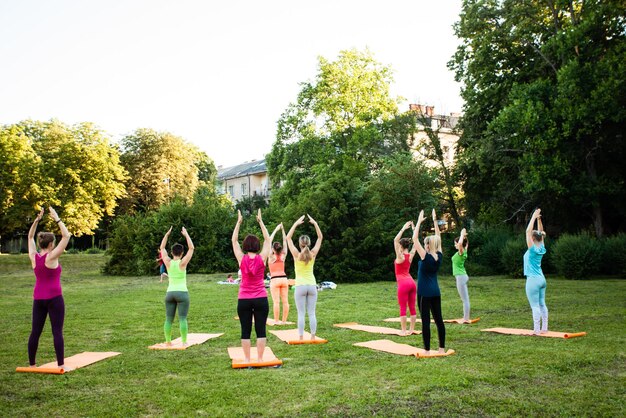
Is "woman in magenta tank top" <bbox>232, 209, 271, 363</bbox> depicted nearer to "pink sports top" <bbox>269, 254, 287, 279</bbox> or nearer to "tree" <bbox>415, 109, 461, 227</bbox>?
"pink sports top" <bbox>269, 254, 287, 279</bbox>

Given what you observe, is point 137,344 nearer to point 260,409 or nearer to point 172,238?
point 260,409

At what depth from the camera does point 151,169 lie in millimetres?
59000

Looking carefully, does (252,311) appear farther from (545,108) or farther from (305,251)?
(545,108)

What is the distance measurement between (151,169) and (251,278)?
174 feet

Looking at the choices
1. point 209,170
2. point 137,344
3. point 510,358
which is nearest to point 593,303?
point 510,358

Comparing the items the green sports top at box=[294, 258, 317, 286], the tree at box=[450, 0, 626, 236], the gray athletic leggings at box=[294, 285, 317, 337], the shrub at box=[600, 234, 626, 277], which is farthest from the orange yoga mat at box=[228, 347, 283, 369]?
the shrub at box=[600, 234, 626, 277]

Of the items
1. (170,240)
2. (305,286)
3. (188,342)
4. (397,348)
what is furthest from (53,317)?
(170,240)

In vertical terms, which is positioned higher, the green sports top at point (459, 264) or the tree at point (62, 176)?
the tree at point (62, 176)

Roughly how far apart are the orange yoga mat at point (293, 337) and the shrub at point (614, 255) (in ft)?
63.9

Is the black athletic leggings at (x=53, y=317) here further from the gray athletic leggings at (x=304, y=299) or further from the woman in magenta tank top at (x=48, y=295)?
the gray athletic leggings at (x=304, y=299)

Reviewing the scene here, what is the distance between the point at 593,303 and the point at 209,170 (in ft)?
225

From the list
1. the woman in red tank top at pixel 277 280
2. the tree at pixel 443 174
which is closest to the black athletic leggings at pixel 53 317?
the woman in red tank top at pixel 277 280

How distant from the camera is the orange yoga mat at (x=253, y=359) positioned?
28.1 ft

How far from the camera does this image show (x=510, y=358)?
874cm
